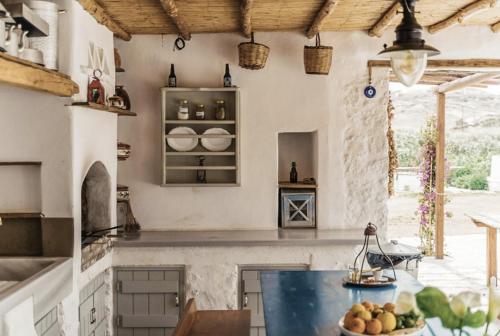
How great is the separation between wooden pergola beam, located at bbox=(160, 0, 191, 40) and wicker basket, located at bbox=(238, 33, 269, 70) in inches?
20.0

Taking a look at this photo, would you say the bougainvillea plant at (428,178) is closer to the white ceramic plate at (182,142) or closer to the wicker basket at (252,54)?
the wicker basket at (252,54)

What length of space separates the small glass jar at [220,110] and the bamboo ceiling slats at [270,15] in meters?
0.66

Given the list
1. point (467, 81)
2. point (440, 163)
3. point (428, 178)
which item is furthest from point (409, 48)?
point (428, 178)

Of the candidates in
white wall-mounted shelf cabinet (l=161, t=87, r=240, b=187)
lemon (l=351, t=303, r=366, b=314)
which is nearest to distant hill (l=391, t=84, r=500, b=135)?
white wall-mounted shelf cabinet (l=161, t=87, r=240, b=187)

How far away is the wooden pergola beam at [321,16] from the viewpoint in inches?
164

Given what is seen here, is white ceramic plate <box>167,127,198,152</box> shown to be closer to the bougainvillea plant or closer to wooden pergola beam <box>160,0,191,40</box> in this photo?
wooden pergola beam <box>160,0,191,40</box>

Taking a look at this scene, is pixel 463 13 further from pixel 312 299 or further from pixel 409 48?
pixel 312 299

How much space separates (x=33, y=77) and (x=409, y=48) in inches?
79.1

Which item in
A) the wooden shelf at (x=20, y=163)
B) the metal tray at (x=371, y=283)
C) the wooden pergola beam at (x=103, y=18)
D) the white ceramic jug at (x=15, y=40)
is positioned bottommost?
the metal tray at (x=371, y=283)

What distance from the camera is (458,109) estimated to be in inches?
438

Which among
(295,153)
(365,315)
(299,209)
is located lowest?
(365,315)

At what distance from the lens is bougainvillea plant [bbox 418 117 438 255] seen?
25.7 ft

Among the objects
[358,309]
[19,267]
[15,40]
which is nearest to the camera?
[358,309]

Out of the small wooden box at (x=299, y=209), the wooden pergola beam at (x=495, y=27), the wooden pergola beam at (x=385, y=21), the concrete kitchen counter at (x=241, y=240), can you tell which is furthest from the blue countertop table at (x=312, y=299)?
the wooden pergola beam at (x=495, y=27)
